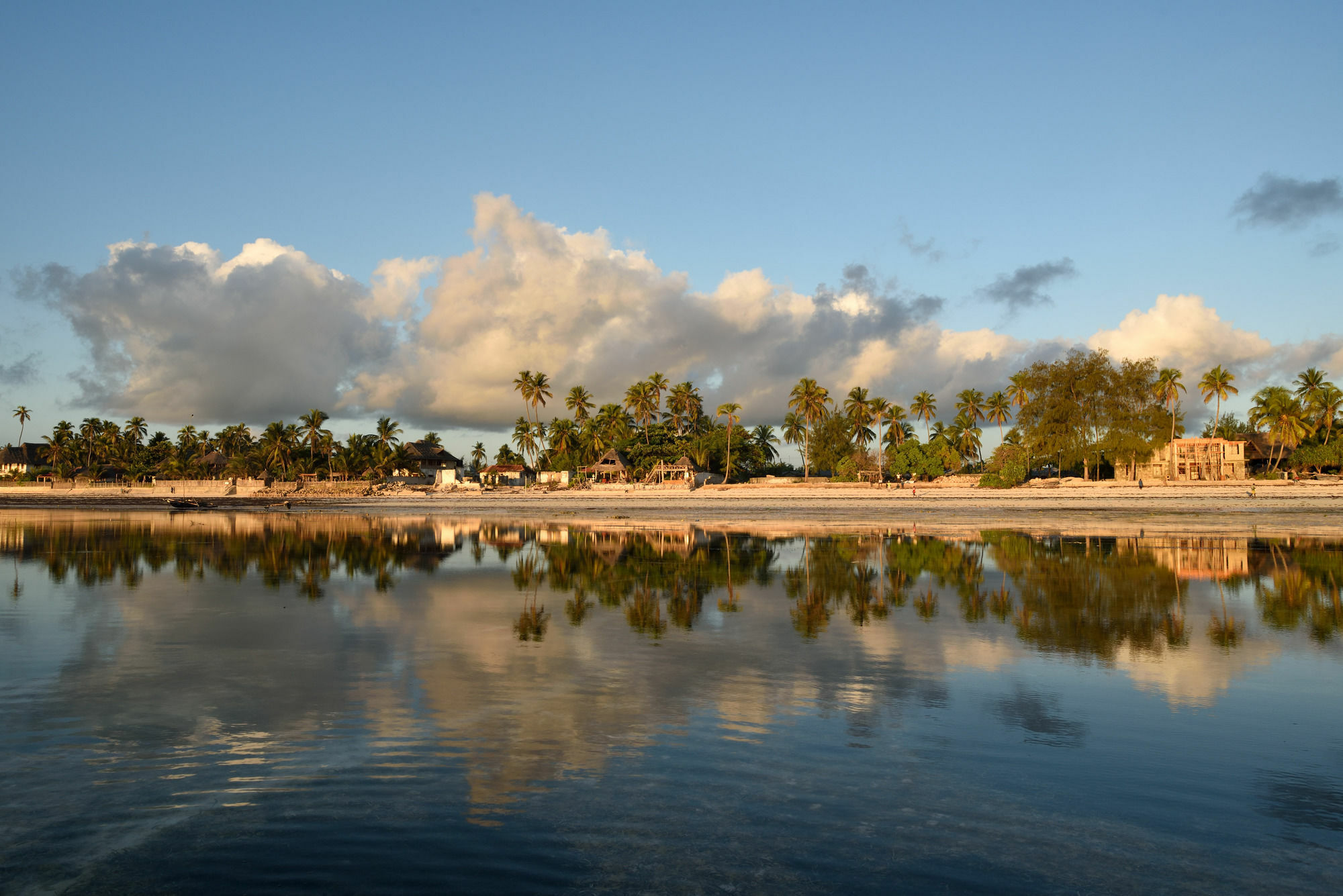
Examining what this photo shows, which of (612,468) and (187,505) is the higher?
(612,468)

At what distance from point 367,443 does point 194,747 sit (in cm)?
12754

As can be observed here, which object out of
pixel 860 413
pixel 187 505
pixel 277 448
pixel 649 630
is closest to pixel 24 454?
pixel 277 448

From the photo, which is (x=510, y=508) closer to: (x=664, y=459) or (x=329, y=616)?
(x=664, y=459)

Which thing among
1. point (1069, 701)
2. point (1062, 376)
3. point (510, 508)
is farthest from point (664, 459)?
point (1069, 701)

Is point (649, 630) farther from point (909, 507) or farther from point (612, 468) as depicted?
point (612, 468)

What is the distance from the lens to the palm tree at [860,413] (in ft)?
379

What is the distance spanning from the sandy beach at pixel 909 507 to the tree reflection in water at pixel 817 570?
8717 mm

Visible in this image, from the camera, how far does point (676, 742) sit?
8625 mm

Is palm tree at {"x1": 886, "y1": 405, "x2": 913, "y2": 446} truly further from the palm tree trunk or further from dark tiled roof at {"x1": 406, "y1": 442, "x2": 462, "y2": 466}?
dark tiled roof at {"x1": 406, "y1": 442, "x2": 462, "y2": 466}

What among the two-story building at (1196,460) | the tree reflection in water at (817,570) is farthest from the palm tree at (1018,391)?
the tree reflection in water at (817,570)

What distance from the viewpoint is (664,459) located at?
107000mm

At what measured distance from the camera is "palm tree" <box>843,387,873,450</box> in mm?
115500

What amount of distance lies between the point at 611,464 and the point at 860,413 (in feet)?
120

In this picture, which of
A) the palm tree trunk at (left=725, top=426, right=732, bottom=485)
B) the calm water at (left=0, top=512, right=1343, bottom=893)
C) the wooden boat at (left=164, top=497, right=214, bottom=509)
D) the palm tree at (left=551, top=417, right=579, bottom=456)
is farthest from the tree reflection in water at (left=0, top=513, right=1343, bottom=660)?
the palm tree at (left=551, top=417, right=579, bottom=456)
